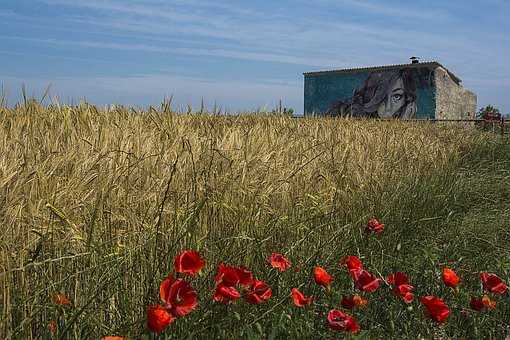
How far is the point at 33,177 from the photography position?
2154mm

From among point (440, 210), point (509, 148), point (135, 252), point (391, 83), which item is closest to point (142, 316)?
point (135, 252)

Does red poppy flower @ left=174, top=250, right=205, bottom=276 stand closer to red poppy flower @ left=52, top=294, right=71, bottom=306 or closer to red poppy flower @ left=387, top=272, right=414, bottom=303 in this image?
red poppy flower @ left=52, top=294, right=71, bottom=306

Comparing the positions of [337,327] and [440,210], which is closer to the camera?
[337,327]

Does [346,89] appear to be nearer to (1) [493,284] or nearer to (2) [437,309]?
(1) [493,284]

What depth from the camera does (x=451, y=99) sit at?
80.2 ft

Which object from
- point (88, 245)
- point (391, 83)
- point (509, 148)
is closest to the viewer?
point (88, 245)

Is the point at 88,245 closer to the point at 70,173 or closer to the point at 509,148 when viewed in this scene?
the point at 70,173

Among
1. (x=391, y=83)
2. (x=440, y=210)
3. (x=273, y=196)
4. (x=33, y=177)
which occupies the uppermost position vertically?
(x=391, y=83)

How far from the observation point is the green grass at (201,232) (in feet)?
6.77

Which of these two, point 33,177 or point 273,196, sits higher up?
point 33,177

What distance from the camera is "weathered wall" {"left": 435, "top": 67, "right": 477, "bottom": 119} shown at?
76.9 feet

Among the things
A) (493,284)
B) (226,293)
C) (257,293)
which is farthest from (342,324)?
(493,284)

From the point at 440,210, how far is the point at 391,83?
66.5 ft

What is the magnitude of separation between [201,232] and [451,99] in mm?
23420
